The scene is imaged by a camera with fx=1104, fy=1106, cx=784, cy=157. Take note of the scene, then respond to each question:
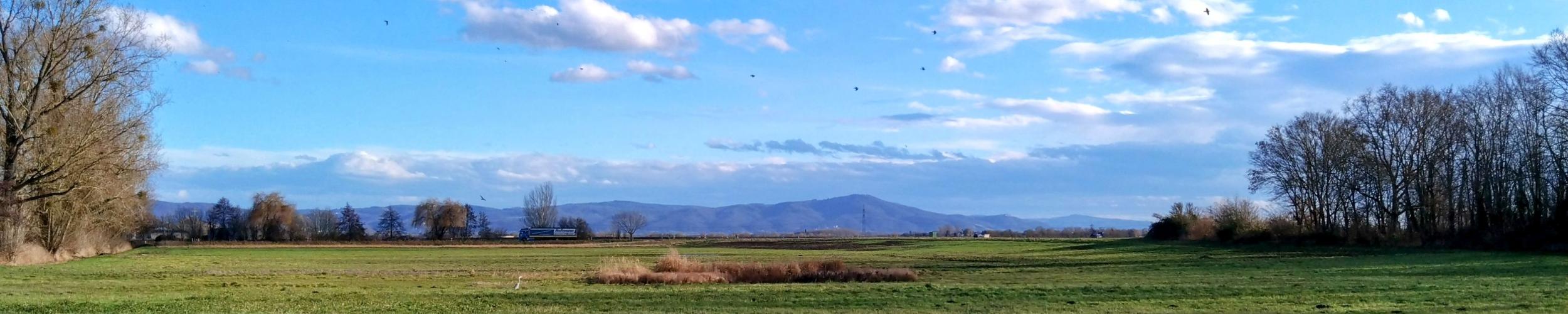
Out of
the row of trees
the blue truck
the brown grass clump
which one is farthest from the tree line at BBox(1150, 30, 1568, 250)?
the blue truck

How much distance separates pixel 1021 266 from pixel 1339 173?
4348 centimetres

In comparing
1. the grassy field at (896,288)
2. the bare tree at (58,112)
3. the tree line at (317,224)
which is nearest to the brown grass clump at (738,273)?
the grassy field at (896,288)

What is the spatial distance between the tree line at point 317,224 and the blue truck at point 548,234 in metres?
1.97

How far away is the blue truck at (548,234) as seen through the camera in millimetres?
161625

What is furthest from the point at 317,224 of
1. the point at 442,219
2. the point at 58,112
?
the point at 58,112

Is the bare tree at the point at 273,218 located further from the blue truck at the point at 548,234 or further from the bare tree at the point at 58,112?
the bare tree at the point at 58,112

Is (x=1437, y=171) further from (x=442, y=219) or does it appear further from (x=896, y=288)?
(x=442, y=219)

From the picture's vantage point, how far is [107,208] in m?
58.1

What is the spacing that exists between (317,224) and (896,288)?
16426cm

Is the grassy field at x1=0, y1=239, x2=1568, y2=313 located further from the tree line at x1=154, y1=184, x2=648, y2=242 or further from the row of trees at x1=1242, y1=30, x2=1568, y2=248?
the tree line at x1=154, y1=184, x2=648, y2=242

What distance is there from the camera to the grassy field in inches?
813

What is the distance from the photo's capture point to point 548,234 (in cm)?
16338

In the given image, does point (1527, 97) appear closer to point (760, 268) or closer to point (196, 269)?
point (760, 268)

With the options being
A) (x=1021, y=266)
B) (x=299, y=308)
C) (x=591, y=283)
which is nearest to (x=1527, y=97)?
(x=1021, y=266)
